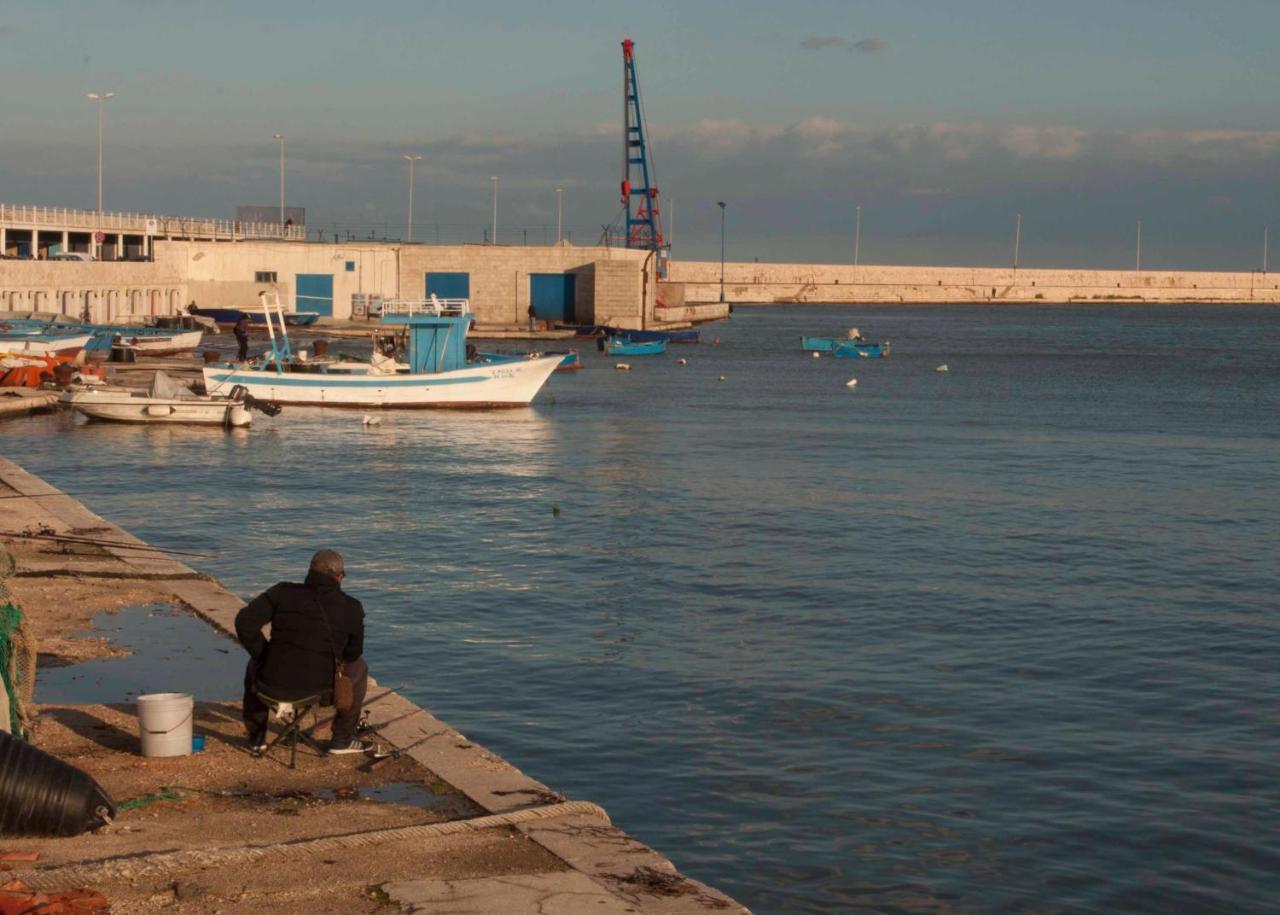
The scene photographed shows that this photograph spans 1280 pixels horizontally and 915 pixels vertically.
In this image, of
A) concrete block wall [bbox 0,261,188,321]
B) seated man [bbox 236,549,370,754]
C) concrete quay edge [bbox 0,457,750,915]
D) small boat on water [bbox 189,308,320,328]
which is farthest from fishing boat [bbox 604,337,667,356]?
seated man [bbox 236,549,370,754]

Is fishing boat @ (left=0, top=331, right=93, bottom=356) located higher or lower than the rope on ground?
higher

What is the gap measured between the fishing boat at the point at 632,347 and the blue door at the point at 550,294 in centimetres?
1118

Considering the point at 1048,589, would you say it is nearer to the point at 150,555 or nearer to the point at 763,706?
the point at 763,706

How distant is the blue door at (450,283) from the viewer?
98.6 m

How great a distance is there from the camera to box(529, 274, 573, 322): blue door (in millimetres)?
99625

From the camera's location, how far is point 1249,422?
5381 centimetres

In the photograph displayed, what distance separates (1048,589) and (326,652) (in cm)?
1379

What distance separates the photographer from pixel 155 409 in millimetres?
42156

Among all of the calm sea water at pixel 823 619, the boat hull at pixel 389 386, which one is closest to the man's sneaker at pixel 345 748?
the calm sea water at pixel 823 619

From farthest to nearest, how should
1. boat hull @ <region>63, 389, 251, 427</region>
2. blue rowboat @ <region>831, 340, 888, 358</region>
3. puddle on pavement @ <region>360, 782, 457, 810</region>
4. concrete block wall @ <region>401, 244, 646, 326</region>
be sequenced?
1. concrete block wall @ <region>401, 244, 646, 326</region>
2. blue rowboat @ <region>831, 340, 888, 358</region>
3. boat hull @ <region>63, 389, 251, 427</region>
4. puddle on pavement @ <region>360, 782, 457, 810</region>

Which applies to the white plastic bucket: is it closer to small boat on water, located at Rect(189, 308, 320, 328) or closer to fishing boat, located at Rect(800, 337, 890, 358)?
small boat on water, located at Rect(189, 308, 320, 328)

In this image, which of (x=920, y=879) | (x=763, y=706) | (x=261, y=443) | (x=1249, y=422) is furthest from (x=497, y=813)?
(x=1249, y=422)

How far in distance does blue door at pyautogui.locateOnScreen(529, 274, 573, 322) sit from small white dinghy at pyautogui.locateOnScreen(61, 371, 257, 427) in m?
57.5

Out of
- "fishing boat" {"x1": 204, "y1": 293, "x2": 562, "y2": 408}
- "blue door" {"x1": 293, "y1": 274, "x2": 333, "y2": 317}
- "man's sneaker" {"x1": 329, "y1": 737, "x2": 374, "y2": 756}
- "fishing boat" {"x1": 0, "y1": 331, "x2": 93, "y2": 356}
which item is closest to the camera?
"man's sneaker" {"x1": 329, "y1": 737, "x2": 374, "y2": 756}
